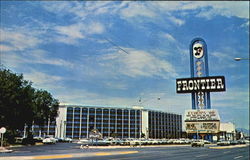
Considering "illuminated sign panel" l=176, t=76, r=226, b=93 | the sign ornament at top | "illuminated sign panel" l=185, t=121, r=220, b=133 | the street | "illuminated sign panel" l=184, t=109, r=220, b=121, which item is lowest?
the street

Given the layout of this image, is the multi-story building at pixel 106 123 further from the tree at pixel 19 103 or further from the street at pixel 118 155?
the street at pixel 118 155

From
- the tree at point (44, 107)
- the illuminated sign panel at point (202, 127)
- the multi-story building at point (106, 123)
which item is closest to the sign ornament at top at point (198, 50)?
the illuminated sign panel at point (202, 127)

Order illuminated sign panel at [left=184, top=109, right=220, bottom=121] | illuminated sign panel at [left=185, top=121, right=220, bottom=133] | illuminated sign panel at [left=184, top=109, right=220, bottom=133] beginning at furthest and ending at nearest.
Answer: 1. illuminated sign panel at [left=185, top=121, right=220, bottom=133]
2. illuminated sign panel at [left=184, top=109, right=220, bottom=133]
3. illuminated sign panel at [left=184, top=109, right=220, bottom=121]

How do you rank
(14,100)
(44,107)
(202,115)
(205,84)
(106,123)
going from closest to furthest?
(14,100)
(44,107)
(202,115)
(205,84)
(106,123)

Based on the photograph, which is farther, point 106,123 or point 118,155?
point 106,123

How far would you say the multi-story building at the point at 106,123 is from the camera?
140m

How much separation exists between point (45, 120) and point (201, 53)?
1830 inches

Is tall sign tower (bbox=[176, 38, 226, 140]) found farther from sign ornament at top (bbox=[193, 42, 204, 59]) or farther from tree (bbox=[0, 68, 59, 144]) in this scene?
tree (bbox=[0, 68, 59, 144])

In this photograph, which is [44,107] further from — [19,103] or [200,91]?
[200,91]

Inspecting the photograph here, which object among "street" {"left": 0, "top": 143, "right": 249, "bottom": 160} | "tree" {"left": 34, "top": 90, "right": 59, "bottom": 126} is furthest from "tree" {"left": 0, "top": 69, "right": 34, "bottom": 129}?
"street" {"left": 0, "top": 143, "right": 249, "bottom": 160}

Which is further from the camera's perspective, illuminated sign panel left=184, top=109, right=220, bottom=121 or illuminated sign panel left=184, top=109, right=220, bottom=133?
illuminated sign panel left=184, top=109, right=220, bottom=133

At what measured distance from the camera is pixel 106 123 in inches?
5738

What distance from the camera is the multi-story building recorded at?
140 m

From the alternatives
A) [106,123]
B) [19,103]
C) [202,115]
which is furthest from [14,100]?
[106,123]
